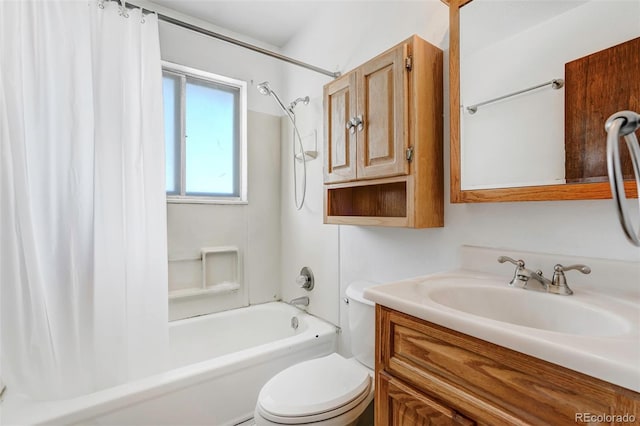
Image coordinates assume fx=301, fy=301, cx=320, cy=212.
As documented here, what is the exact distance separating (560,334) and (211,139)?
87.2 inches

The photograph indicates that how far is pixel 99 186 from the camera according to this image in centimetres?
130

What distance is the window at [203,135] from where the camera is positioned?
2.06m

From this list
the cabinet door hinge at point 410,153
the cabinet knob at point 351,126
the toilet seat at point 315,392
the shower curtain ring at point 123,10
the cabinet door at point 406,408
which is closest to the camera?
the cabinet door at point 406,408

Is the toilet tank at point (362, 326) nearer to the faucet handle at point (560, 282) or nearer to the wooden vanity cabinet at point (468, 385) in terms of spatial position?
the wooden vanity cabinet at point (468, 385)

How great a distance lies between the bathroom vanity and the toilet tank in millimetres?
399

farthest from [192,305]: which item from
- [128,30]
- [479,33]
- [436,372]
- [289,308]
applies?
[479,33]

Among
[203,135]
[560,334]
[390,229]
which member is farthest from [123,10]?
[560,334]

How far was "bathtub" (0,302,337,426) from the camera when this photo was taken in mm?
1093

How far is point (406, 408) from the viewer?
810 mm

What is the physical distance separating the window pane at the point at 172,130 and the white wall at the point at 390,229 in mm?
779

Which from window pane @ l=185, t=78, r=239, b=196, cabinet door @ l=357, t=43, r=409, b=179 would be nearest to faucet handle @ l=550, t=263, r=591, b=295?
cabinet door @ l=357, t=43, r=409, b=179

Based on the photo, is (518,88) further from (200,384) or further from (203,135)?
(203,135)

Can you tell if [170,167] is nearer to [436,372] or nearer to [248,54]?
[248,54]

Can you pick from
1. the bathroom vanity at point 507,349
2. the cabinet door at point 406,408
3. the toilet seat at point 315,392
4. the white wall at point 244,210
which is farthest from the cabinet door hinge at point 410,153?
the white wall at point 244,210
